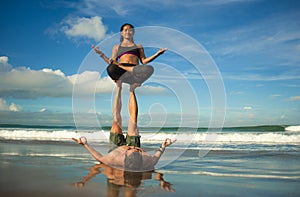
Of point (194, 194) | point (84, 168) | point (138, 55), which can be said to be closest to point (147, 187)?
point (194, 194)

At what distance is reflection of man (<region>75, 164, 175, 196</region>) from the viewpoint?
3.44 meters

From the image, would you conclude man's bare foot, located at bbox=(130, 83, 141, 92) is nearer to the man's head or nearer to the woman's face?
the woman's face

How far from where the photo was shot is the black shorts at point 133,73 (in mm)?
5441

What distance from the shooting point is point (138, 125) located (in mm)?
5742

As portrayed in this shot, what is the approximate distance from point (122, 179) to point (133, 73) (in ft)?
6.74

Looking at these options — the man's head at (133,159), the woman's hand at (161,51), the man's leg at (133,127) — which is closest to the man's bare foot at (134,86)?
the man's leg at (133,127)

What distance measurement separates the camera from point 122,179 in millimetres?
4109

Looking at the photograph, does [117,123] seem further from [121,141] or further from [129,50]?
[129,50]

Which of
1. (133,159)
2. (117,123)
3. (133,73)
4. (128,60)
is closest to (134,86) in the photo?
(133,73)

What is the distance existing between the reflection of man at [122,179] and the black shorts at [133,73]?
1.62 m

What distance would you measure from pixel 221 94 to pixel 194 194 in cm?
251

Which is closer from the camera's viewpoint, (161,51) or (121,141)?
(161,51)

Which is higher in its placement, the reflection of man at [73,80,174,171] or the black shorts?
the black shorts

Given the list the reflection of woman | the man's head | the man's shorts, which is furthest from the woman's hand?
the man's head
